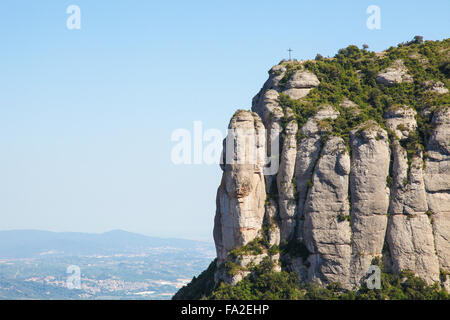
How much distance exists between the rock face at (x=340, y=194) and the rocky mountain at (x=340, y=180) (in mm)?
113

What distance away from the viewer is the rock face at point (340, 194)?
256 ft

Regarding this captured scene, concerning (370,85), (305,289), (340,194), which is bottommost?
(305,289)

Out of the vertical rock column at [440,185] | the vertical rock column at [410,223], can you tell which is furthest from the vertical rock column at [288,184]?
the vertical rock column at [440,185]

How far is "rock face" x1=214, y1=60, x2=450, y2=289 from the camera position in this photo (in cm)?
7800

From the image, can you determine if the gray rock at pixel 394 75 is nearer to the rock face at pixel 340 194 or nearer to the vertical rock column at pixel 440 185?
the rock face at pixel 340 194

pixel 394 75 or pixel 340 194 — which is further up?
pixel 394 75

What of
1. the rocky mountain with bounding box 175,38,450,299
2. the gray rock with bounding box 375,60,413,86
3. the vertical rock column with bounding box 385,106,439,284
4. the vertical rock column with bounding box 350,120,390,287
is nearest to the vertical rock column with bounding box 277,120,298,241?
the rocky mountain with bounding box 175,38,450,299

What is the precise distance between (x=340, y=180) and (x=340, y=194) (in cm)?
155

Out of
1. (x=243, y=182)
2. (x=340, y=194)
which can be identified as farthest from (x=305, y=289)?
(x=243, y=182)

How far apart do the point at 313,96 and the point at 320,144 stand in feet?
27.9

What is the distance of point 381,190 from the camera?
3098 inches

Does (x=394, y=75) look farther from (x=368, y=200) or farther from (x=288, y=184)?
(x=288, y=184)

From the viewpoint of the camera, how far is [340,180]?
7956 cm
